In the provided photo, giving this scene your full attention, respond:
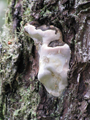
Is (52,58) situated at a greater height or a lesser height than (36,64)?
greater

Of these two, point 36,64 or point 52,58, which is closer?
point 52,58

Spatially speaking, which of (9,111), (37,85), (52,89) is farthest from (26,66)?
(9,111)

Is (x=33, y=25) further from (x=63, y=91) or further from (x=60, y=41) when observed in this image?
(x=63, y=91)

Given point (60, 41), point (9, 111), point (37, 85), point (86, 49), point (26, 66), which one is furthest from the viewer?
point (9, 111)
